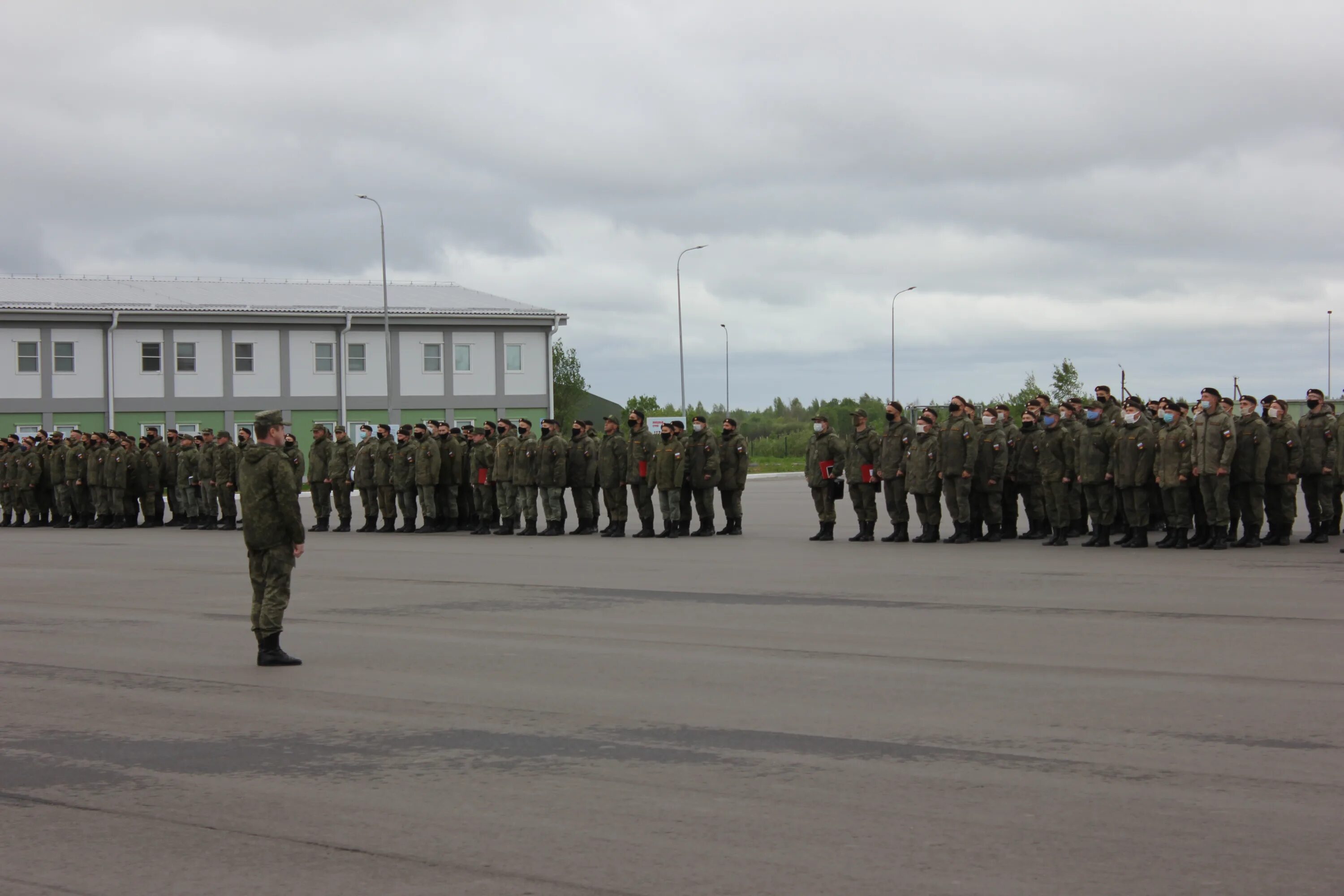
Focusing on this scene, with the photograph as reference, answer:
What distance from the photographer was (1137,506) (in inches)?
768

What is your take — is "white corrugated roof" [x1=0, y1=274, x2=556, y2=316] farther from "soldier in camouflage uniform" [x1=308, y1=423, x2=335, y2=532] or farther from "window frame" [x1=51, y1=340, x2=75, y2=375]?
"soldier in camouflage uniform" [x1=308, y1=423, x2=335, y2=532]

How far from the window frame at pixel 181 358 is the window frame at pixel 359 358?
6.51 m

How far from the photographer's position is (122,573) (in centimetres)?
1873

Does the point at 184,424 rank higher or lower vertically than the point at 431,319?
lower

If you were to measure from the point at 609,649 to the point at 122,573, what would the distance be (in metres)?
10.4

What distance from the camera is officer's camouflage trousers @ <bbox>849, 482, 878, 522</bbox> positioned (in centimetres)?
2216

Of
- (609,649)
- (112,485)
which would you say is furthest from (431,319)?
(609,649)

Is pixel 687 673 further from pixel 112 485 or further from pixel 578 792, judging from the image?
pixel 112 485

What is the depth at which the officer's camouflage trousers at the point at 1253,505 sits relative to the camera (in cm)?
1902

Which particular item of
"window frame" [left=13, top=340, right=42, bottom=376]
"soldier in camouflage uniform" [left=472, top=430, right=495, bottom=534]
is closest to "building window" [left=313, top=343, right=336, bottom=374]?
"window frame" [left=13, top=340, right=42, bottom=376]

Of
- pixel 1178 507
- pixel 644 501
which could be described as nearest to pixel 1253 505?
pixel 1178 507

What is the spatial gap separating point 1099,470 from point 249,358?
1920 inches

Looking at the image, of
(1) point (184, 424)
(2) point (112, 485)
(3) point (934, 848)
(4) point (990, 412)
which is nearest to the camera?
(3) point (934, 848)

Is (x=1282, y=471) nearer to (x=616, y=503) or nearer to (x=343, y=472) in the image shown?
(x=616, y=503)
